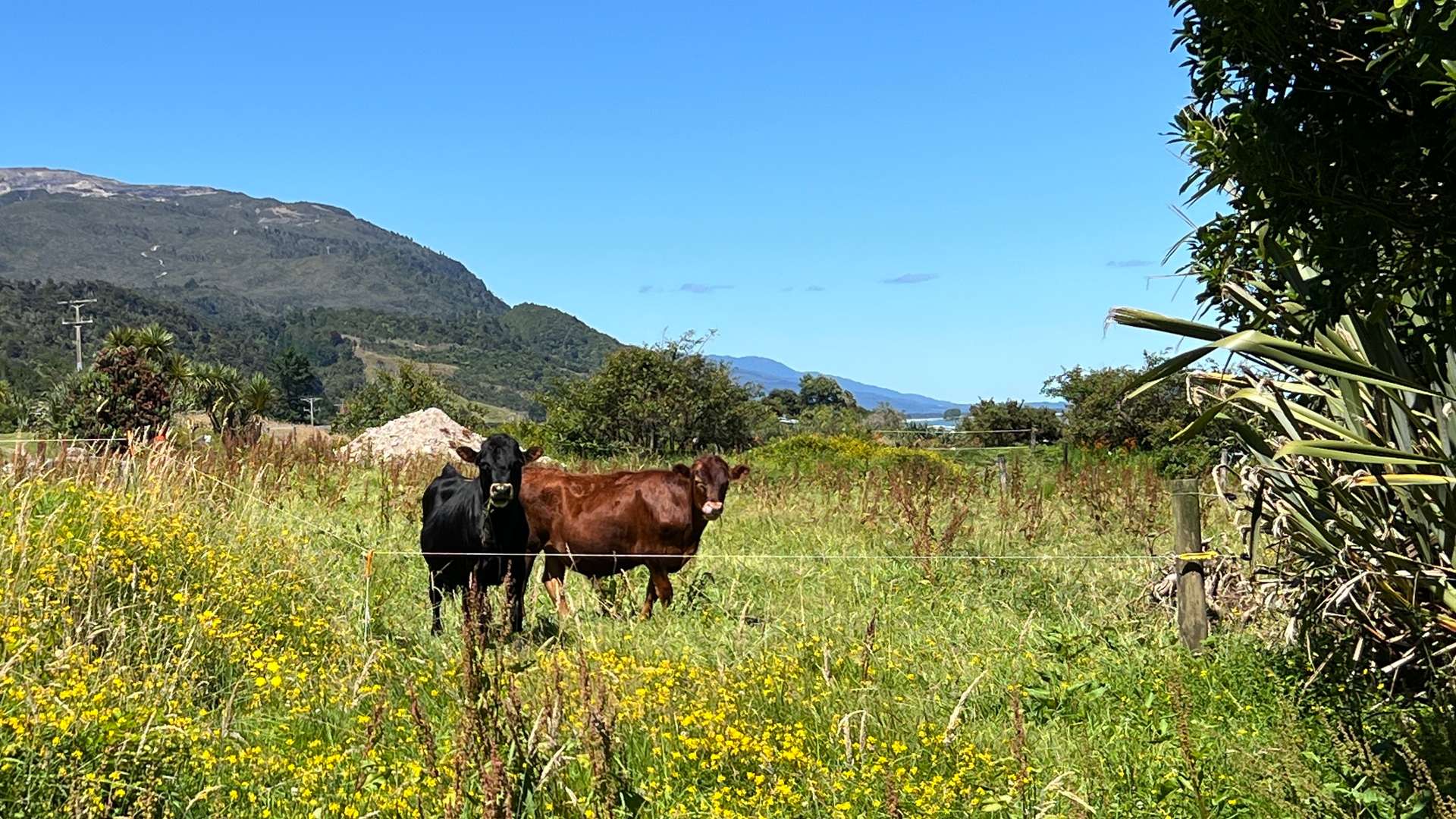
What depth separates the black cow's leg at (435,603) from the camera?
7026 mm

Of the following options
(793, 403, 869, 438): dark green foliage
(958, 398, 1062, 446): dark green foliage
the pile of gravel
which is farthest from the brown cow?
(958, 398, 1062, 446): dark green foliage

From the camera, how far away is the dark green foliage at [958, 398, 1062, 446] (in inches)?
1384

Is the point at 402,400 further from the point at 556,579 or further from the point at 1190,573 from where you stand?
the point at 1190,573

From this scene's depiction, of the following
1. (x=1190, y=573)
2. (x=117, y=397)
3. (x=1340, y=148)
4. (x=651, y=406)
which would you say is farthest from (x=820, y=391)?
(x=1340, y=148)

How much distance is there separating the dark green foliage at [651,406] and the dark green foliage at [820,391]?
55791 mm

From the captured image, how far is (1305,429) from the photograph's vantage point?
4.73m

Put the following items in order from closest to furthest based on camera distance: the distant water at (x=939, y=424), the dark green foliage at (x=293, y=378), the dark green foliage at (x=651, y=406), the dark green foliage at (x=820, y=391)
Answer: the dark green foliage at (x=651, y=406) → the distant water at (x=939, y=424) → the dark green foliage at (x=820, y=391) → the dark green foliage at (x=293, y=378)

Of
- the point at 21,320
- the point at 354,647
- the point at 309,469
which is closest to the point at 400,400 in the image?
the point at 309,469

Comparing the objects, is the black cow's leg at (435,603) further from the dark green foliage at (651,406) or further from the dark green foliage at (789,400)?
the dark green foliage at (789,400)

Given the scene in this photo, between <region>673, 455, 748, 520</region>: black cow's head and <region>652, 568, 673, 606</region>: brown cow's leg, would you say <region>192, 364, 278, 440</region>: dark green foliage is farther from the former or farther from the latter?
<region>652, 568, 673, 606</region>: brown cow's leg

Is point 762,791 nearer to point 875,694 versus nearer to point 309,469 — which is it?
point 875,694

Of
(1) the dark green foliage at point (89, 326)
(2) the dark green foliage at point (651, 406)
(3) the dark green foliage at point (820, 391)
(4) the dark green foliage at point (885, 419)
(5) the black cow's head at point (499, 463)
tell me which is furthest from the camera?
(1) the dark green foliage at point (89, 326)

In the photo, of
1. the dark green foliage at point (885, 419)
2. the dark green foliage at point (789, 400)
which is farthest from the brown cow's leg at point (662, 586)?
the dark green foliage at point (789, 400)

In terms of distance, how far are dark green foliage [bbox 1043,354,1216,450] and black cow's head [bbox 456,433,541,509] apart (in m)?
18.4
